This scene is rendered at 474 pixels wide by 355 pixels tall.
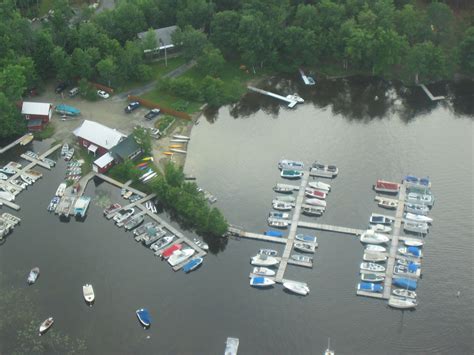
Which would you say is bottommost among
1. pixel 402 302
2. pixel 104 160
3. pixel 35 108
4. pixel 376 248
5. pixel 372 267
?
pixel 402 302

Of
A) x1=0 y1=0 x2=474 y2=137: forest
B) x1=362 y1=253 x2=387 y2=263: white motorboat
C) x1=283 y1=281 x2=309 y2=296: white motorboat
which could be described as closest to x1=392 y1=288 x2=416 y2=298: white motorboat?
x1=362 y1=253 x2=387 y2=263: white motorboat

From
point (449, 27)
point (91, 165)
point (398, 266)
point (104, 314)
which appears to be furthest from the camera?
point (449, 27)

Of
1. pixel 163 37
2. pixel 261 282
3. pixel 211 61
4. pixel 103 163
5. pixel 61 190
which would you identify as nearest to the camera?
pixel 261 282

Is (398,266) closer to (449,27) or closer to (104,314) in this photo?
(104,314)

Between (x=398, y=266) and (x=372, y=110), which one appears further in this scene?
(x=372, y=110)

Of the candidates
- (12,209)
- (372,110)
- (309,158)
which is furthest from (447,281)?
(12,209)

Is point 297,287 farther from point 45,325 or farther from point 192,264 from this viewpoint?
point 45,325

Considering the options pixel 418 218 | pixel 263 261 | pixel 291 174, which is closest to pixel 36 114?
pixel 291 174

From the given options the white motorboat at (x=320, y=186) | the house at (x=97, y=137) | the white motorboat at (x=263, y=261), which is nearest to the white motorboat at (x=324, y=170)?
the white motorboat at (x=320, y=186)
